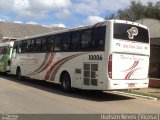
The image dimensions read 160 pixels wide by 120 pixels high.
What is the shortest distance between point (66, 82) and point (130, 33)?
170 inches

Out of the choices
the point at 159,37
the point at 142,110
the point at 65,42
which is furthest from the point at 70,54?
Result: the point at 159,37

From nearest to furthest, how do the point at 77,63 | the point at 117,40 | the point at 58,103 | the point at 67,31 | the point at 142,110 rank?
the point at 142,110, the point at 58,103, the point at 117,40, the point at 77,63, the point at 67,31

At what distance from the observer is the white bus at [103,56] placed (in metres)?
14.7

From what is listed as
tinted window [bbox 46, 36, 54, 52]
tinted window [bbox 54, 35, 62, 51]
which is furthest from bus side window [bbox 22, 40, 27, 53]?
tinted window [bbox 54, 35, 62, 51]

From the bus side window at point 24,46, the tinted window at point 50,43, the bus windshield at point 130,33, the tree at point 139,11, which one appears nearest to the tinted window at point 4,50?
the bus side window at point 24,46

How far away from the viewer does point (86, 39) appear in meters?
16.1

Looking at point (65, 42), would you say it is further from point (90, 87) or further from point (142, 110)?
point (142, 110)

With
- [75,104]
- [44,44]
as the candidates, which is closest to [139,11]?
[44,44]

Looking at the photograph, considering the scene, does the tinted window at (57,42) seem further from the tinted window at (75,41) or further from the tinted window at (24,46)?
the tinted window at (24,46)

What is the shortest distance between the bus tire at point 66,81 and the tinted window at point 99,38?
2.83 meters

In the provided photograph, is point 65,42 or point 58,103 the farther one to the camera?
point 65,42

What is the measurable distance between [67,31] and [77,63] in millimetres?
2083

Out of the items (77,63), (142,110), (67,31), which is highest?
(67,31)

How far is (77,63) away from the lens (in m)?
16.7
